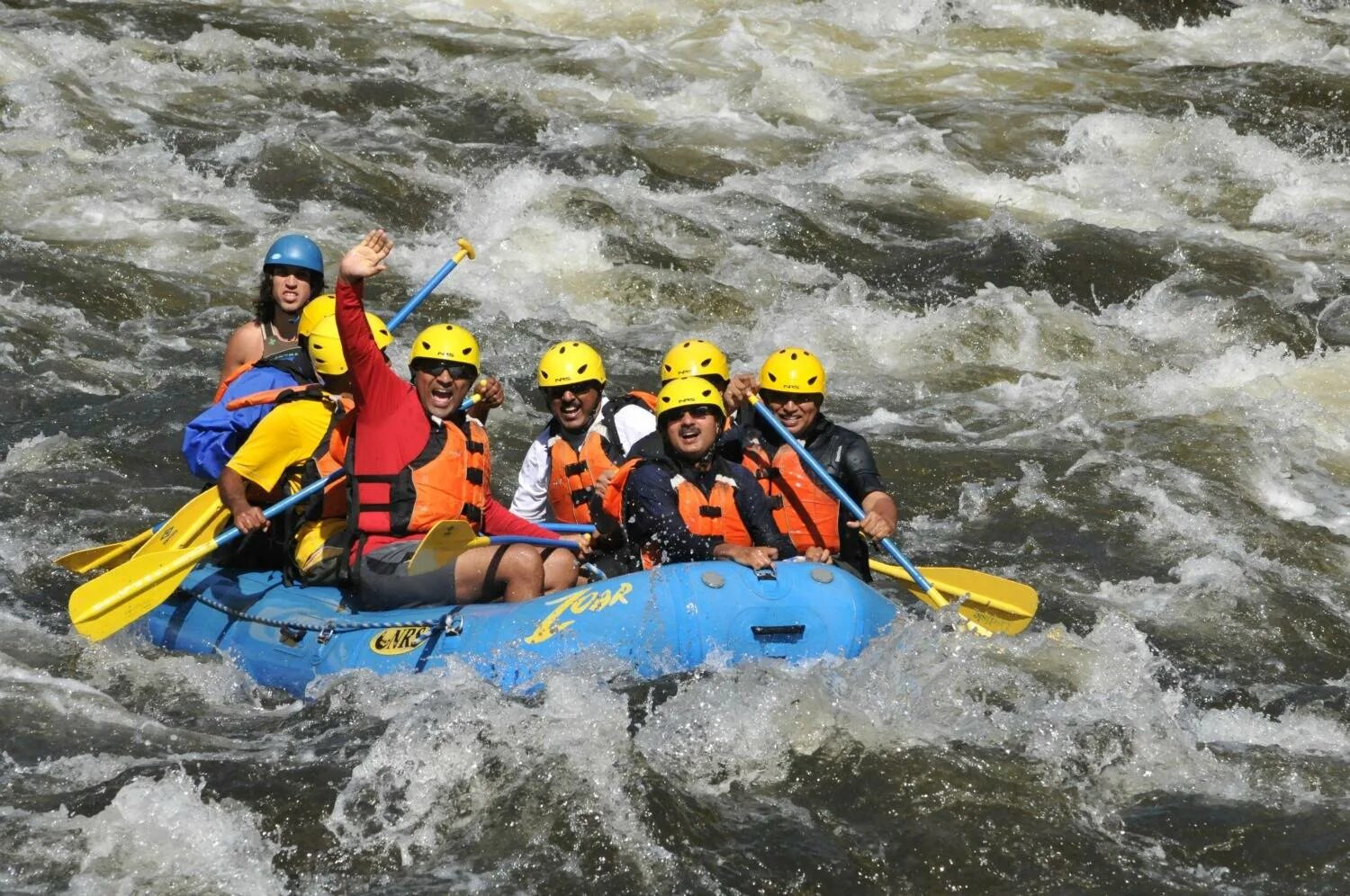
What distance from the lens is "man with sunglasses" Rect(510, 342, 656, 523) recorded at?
6559mm

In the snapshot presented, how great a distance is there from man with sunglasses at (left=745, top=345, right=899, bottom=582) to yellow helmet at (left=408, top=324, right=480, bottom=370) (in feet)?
3.74

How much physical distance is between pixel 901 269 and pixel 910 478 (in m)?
2.87

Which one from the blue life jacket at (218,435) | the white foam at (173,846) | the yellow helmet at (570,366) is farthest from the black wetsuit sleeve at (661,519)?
Result: the white foam at (173,846)

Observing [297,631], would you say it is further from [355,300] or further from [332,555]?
[355,300]

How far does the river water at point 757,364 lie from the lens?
4926mm

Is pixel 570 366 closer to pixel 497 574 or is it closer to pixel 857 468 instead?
Answer: pixel 497 574

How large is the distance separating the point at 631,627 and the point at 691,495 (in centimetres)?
66

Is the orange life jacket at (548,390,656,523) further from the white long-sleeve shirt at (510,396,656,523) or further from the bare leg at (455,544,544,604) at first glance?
the bare leg at (455,544,544,604)

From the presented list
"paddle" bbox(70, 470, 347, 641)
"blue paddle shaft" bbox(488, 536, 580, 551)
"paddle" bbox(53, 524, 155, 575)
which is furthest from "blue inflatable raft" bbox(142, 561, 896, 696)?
"paddle" bbox(53, 524, 155, 575)

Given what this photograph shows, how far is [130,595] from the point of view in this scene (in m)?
5.86

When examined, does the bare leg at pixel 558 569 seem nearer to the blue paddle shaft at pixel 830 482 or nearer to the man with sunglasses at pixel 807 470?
the man with sunglasses at pixel 807 470

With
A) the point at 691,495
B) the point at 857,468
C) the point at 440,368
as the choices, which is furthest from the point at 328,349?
the point at 857,468

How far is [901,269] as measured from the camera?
36.2 ft

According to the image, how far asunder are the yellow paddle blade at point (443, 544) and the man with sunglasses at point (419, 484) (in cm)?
3
